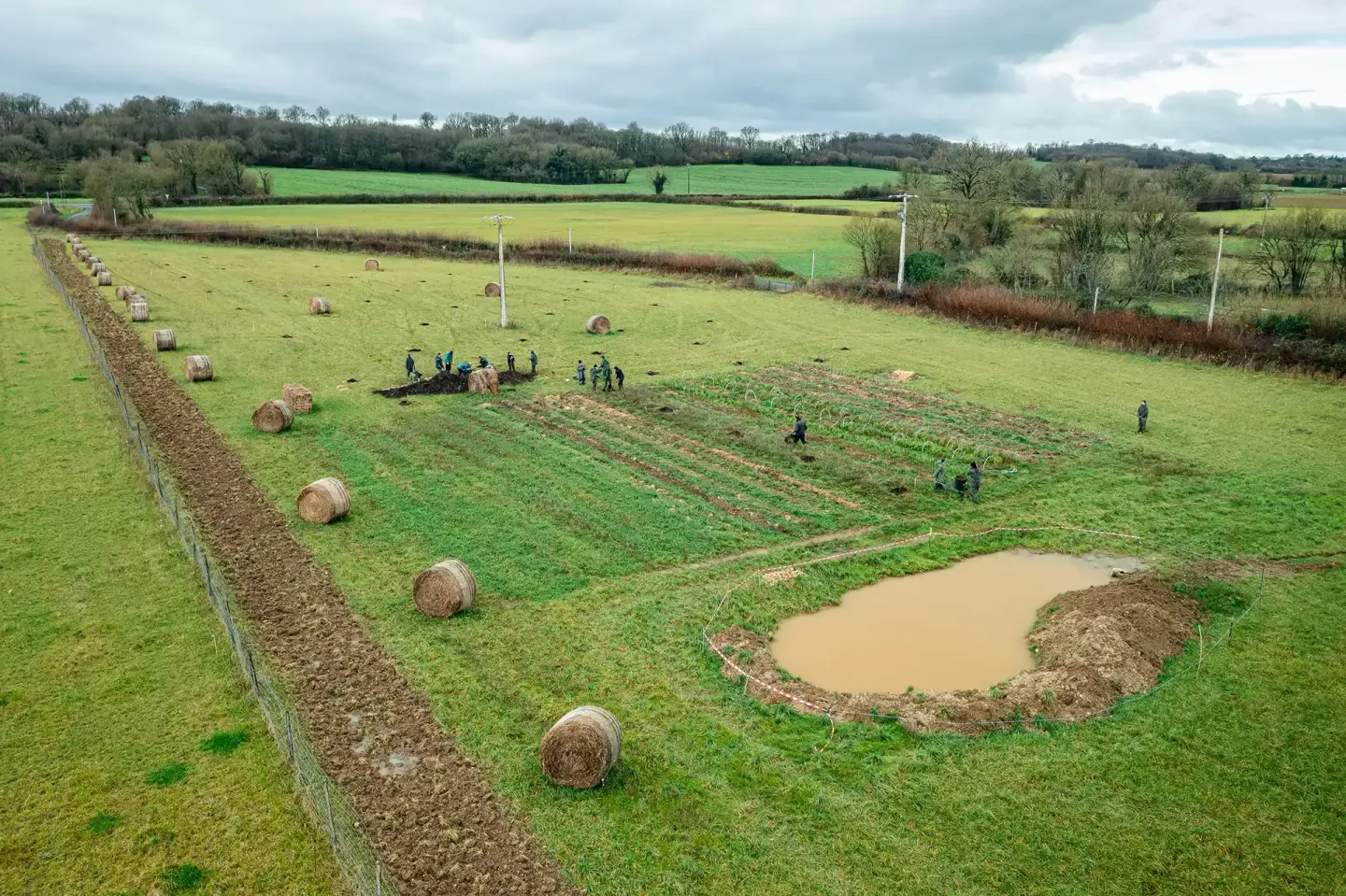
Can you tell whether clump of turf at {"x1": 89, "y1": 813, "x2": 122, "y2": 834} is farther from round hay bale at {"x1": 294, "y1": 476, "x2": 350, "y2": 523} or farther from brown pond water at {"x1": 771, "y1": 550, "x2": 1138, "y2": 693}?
brown pond water at {"x1": 771, "y1": 550, "x2": 1138, "y2": 693}

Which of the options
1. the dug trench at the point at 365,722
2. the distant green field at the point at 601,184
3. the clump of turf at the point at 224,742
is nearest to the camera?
the dug trench at the point at 365,722

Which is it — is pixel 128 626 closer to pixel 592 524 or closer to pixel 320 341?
pixel 592 524

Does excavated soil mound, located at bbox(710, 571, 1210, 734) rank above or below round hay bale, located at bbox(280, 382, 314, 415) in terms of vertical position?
below

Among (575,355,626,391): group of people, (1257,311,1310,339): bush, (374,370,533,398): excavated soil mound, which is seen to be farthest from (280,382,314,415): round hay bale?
(1257,311,1310,339): bush

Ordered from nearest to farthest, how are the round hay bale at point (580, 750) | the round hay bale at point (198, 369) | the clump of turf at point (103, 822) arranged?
the clump of turf at point (103, 822) < the round hay bale at point (580, 750) < the round hay bale at point (198, 369)

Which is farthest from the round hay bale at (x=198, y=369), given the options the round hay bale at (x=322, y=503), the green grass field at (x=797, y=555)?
the round hay bale at (x=322, y=503)

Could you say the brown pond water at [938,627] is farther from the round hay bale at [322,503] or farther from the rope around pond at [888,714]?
the round hay bale at [322,503]

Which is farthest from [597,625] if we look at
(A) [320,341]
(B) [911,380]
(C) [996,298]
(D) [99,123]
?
(D) [99,123]
